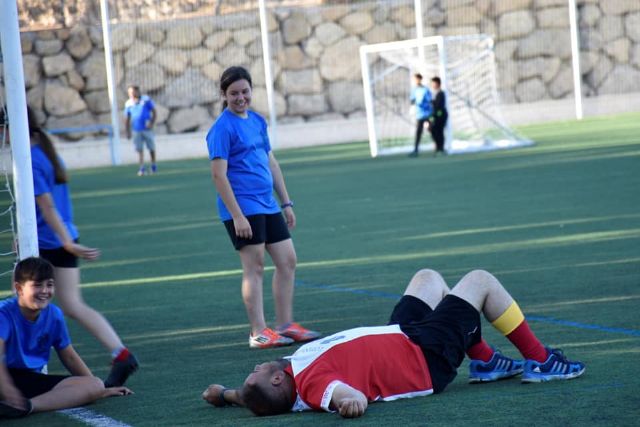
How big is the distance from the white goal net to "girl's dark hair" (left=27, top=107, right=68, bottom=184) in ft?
66.4

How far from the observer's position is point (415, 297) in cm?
663

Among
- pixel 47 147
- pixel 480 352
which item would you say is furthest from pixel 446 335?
pixel 47 147

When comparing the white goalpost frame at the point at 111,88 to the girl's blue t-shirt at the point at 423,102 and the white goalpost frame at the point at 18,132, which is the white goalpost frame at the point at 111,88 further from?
the white goalpost frame at the point at 18,132

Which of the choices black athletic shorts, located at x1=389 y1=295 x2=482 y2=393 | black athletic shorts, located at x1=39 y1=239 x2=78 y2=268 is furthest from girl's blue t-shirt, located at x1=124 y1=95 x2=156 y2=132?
black athletic shorts, located at x1=389 y1=295 x2=482 y2=393

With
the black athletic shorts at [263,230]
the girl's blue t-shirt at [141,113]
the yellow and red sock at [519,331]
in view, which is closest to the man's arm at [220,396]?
the yellow and red sock at [519,331]

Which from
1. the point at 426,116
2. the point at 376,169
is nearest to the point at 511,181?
the point at 376,169

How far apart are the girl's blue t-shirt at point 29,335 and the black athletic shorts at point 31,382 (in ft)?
0.10

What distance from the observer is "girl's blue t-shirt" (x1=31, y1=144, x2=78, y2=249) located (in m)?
7.44

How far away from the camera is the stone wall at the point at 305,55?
38.3 metres

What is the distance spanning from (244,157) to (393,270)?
3.33 meters

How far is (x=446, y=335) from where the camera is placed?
612 cm

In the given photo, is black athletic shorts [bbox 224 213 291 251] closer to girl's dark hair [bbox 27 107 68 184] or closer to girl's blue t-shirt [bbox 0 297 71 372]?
girl's dark hair [bbox 27 107 68 184]

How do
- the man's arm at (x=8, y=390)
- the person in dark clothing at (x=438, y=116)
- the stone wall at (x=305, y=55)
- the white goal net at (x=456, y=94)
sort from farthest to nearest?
the stone wall at (x=305, y=55), the white goal net at (x=456, y=94), the person in dark clothing at (x=438, y=116), the man's arm at (x=8, y=390)

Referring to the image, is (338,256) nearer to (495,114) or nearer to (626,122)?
(495,114)
